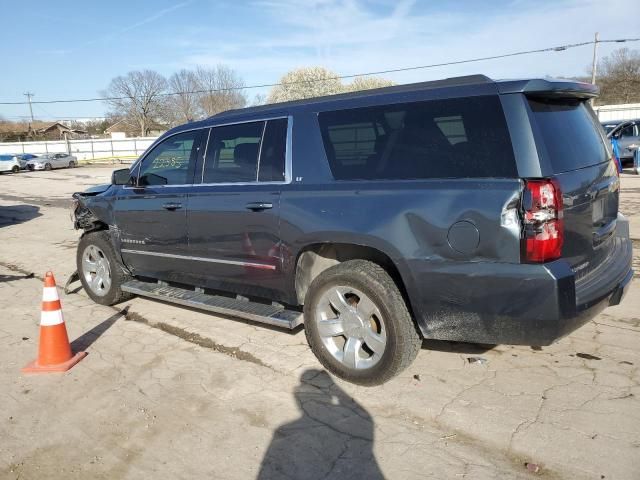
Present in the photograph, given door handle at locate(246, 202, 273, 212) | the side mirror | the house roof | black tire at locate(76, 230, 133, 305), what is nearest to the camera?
door handle at locate(246, 202, 273, 212)

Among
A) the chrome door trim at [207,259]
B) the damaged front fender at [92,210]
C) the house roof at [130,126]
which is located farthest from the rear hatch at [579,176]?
the house roof at [130,126]

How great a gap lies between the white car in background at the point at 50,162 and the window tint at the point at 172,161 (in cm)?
3856

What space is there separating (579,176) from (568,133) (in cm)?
30

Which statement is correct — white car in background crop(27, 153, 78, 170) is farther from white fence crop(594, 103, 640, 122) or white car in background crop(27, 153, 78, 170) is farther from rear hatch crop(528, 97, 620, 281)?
rear hatch crop(528, 97, 620, 281)

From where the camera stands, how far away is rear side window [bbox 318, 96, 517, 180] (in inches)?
118

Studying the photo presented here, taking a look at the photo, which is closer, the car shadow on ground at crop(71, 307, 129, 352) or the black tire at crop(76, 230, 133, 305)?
the car shadow on ground at crop(71, 307, 129, 352)

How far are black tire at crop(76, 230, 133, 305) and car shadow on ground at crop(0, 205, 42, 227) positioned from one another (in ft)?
26.7

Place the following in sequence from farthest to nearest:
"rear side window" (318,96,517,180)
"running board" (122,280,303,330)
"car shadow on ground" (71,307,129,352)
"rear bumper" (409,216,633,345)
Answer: "car shadow on ground" (71,307,129,352)
"running board" (122,280,303,330)
"rear side window" (318,96,517,180)
"rear bumper" (409,216,633,345)

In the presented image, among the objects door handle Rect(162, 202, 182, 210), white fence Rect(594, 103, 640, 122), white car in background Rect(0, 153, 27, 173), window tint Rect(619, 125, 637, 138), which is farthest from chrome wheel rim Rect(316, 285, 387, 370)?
white fence Rect(594, 103, 640, 122)

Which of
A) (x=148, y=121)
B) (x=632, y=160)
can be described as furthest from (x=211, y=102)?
(x=632, y=160)

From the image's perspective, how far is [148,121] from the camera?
79.1 meters

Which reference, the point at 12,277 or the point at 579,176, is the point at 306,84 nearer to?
the point at 12,277

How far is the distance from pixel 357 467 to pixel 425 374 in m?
1.16

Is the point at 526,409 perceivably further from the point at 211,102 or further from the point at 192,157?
the point at 211,102
